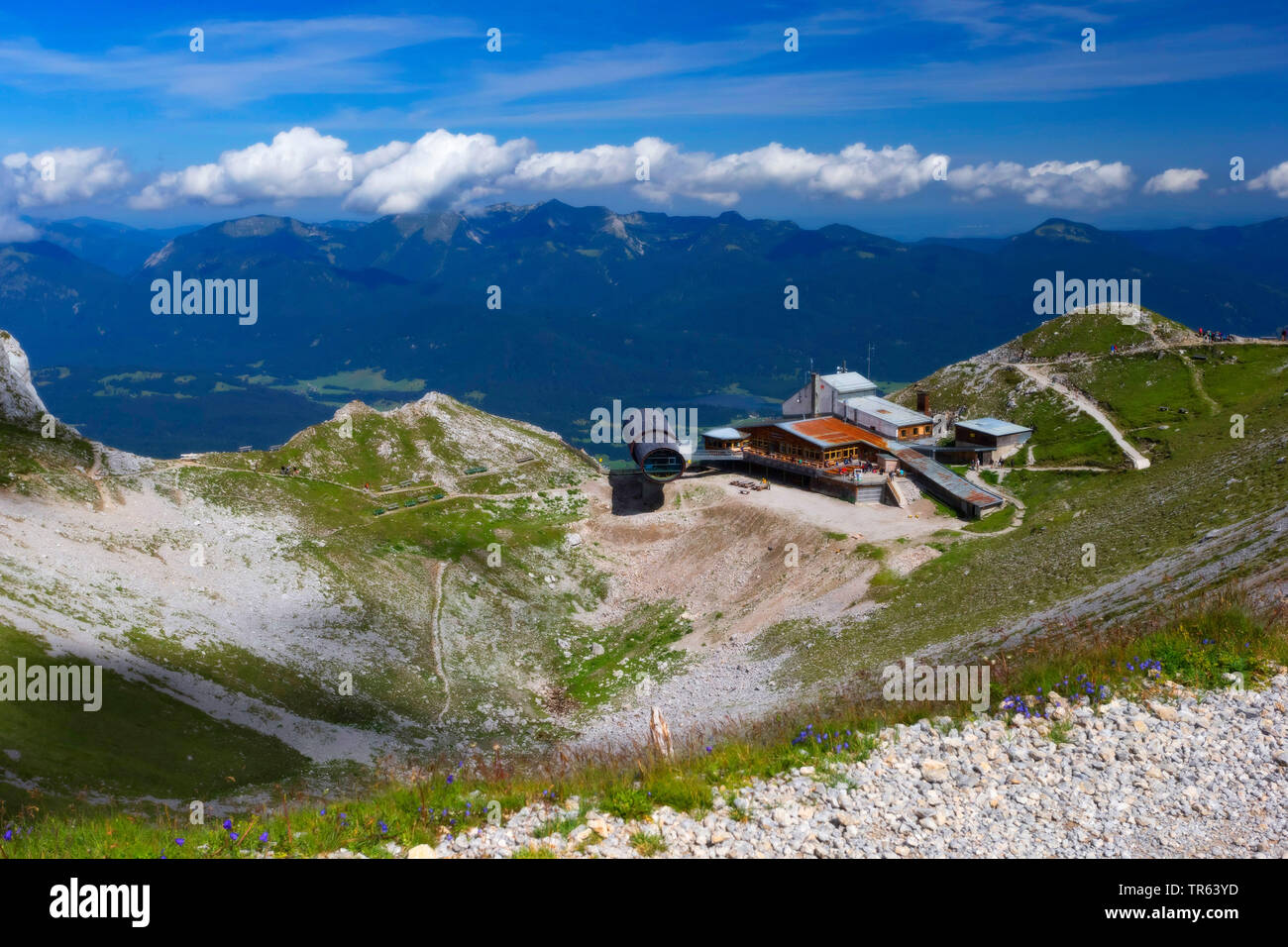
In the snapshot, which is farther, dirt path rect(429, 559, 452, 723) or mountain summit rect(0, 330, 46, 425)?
mountain summit rect(0, 330, 46, 425)

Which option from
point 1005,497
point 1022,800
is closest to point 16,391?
point 1005,497

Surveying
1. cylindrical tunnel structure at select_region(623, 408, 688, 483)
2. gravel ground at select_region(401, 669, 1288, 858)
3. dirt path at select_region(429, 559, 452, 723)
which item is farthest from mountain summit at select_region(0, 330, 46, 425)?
gravel ground at select_region(401, 669, 1288, 858)

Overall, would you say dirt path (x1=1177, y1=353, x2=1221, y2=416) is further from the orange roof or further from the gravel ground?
the gravel ground

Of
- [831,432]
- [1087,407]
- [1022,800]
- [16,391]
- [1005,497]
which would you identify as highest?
[16,391]

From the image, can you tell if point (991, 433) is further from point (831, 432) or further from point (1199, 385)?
point (1199, 385)

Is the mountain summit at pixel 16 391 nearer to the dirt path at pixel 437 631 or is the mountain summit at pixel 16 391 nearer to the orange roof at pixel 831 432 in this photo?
the dirt path at pixel 437 631
